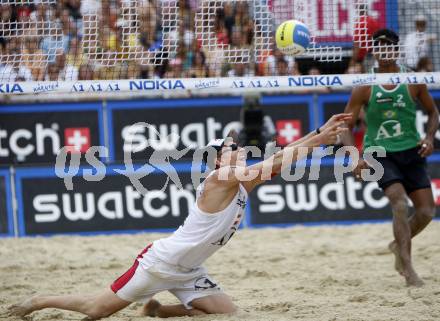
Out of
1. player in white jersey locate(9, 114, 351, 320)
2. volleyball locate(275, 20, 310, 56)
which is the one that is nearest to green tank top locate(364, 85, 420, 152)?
volleyball locate(275, 20, 310, 56)

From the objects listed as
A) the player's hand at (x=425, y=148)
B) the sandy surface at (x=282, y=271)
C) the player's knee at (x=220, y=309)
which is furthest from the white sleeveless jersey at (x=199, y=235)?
the player's hand at (x=425, y=148)

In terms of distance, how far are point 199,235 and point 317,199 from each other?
556cm

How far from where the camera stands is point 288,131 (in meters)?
11.5

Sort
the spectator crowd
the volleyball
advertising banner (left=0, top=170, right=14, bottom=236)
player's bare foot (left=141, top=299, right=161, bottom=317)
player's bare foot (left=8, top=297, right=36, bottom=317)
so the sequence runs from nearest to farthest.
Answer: player's bare foot (left=8, top=297, right=36, bottom=317)
player's bare foot (left=141, top=299, right=161, bottom=317)
the volleyball
the spectator crowd
advertising banner (left=0, top=170, right=14, bottom=236)

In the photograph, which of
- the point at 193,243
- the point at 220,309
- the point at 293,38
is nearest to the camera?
the point at 193,243

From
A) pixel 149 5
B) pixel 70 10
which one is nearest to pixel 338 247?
pixel 149 5

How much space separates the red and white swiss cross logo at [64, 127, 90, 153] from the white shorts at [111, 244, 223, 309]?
528 centimetres

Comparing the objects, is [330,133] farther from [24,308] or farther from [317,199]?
[317,199]

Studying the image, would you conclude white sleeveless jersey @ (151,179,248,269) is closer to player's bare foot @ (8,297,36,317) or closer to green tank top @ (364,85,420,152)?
player's bare foot @ (8,297,36,317)

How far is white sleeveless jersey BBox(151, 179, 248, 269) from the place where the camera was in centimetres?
612

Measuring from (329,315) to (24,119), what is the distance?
6290mm

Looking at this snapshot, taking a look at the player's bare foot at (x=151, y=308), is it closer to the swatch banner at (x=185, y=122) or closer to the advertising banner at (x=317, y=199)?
the swatch banner at (x=185, y=122)

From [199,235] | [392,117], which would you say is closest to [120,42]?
[392,117]

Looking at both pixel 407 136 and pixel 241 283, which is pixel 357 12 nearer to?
pixel 407 136
